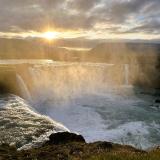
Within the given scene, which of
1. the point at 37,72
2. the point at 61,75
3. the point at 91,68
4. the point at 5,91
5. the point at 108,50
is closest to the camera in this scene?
the point at 5,91

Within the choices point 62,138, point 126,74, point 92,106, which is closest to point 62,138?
point 62,138

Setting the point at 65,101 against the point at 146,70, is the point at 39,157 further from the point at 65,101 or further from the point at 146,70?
the point at 146,70

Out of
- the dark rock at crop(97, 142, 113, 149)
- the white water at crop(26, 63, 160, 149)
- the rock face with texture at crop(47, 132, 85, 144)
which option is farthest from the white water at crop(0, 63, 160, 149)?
the dark rock at crop(97, 142, 113, 149)

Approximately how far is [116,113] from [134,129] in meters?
6.79

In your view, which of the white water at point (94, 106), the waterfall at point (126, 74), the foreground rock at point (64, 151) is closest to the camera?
the foreground rock at point (64, 151)

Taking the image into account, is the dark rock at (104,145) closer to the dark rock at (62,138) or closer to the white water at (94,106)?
the dark rock at (62,138)

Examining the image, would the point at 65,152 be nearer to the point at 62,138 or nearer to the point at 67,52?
the point at 62,138

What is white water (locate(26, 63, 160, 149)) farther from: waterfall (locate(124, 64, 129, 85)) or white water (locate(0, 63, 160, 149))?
waterfall (locate(124, 64, 129, 85))

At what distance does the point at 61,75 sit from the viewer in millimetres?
52812

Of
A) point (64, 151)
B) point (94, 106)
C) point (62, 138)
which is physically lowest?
point (94, 106)

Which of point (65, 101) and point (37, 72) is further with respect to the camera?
point (37, 72)

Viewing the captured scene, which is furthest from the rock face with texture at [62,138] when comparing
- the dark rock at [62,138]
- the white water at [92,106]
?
the white water at [92,106]

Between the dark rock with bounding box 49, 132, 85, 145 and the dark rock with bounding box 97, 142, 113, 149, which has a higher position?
the dark rock with bounding box 97, 142, 113, 149

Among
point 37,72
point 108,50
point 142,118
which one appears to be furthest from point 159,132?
point 108,50
